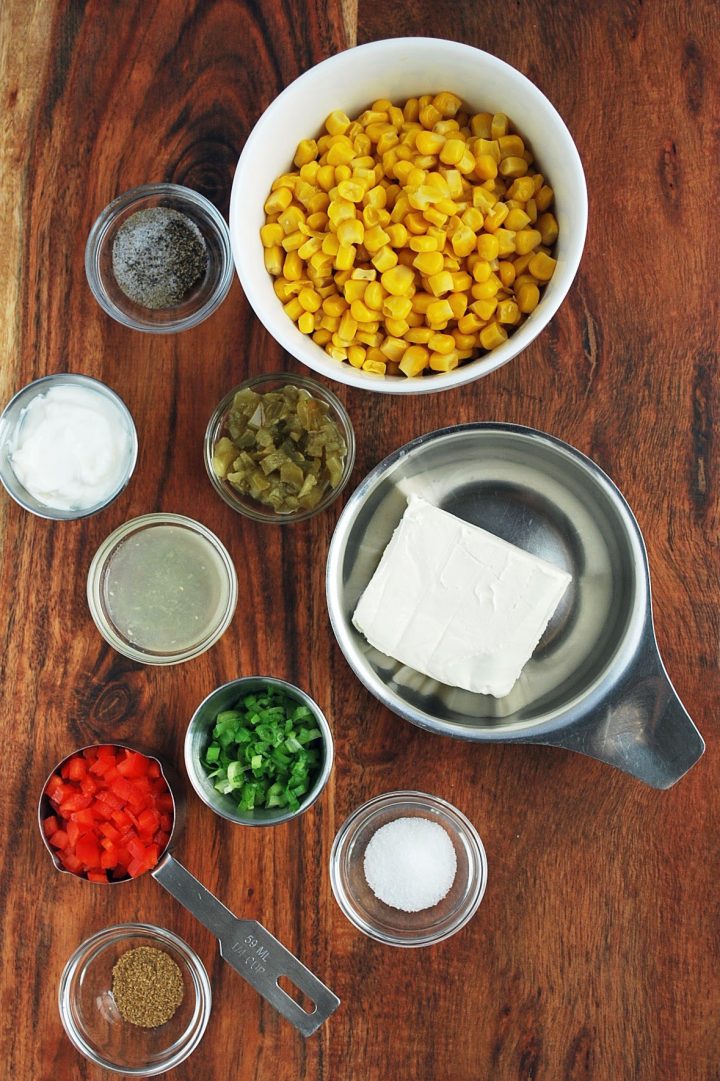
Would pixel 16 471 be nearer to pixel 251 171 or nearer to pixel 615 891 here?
pixel 251 171

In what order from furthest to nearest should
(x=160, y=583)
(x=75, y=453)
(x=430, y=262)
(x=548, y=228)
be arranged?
(x=160, y=583)
(x=75, y=453)
(x=548, y=228)
(x=430, y=262)

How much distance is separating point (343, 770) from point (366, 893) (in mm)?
287

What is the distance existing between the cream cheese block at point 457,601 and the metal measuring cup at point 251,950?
0.59m

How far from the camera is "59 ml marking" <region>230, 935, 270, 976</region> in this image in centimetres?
181

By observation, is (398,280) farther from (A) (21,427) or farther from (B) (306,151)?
(A) (21,427)

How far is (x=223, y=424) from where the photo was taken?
188cm

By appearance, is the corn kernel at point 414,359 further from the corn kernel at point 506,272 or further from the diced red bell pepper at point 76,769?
the diced red bell pepper at point 76,769

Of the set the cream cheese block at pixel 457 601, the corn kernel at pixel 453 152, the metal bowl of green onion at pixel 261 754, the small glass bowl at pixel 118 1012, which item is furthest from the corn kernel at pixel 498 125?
the small glass bowl at pixel 118 1012

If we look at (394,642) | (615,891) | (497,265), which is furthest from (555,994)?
(497,265)

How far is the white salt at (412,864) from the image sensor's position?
1.85 m

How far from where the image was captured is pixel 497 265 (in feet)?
5.45

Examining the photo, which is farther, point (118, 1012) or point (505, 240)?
point (118, 1012)

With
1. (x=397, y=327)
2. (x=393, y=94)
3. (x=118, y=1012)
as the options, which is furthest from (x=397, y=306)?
(x=118, y=1012)

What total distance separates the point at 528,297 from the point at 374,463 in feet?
1.58
